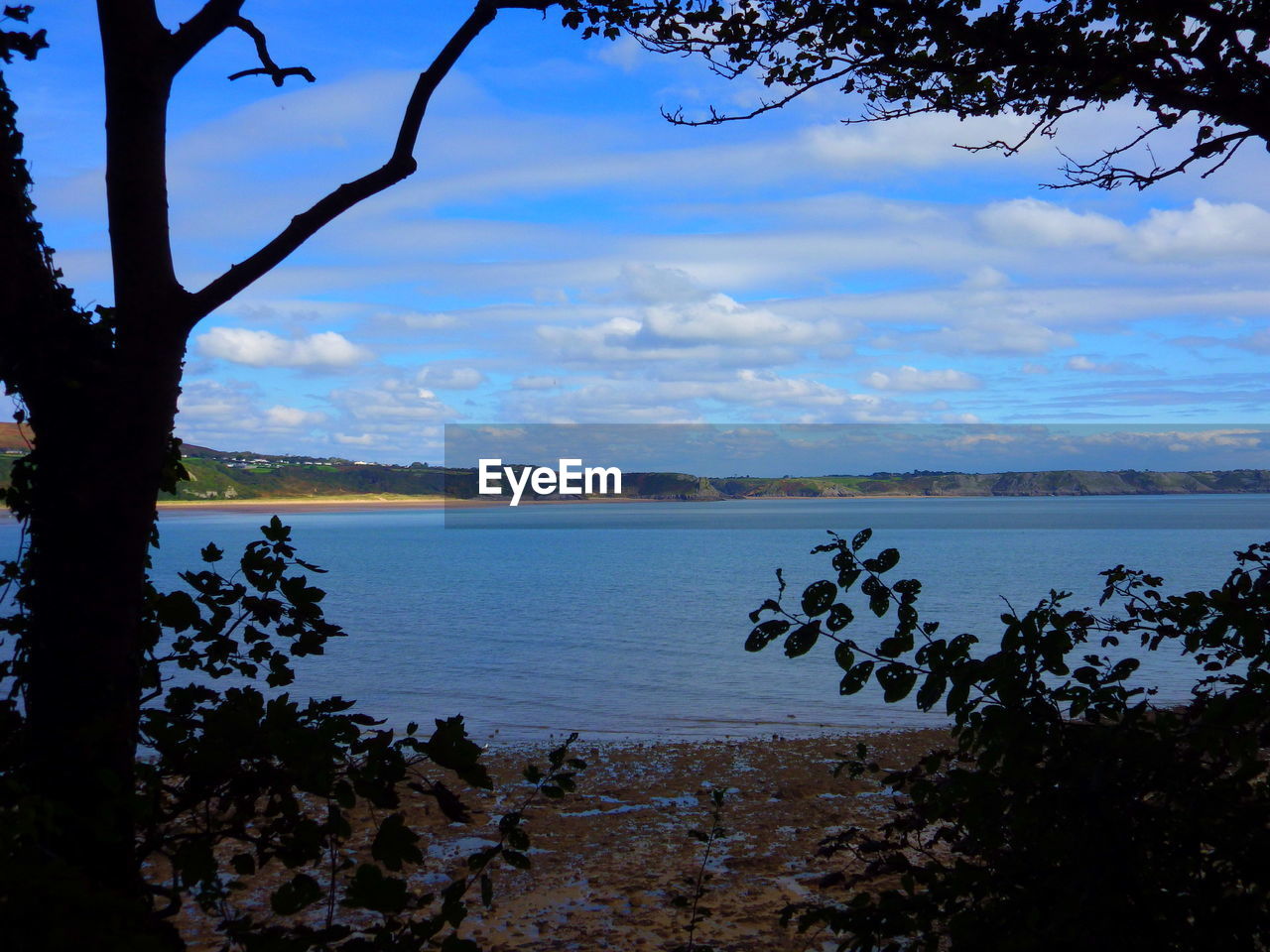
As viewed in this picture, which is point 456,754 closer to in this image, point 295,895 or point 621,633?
point 295,895

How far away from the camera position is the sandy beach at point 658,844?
699 centimetres

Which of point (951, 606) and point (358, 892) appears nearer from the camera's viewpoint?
point (358, 892)

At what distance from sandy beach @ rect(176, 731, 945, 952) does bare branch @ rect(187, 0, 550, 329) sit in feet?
13.7

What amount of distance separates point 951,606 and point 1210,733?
115 ft

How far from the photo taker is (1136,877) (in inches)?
85.4

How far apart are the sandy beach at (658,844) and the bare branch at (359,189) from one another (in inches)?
165

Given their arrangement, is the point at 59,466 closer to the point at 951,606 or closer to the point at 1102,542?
the point at 951,606

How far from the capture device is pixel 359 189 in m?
3.24

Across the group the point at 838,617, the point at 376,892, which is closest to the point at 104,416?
the point at 376,892

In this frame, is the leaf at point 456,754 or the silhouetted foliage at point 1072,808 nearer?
the silhouetted foliage at point 1072,808

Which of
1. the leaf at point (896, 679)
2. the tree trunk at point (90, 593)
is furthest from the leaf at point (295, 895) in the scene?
the leaf at point (896, 679)

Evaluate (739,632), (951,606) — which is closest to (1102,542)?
(951,606)

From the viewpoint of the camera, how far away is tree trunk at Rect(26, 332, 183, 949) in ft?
8.93

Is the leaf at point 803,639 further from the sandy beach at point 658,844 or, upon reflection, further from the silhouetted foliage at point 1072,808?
the sandy beach at point 658,844
